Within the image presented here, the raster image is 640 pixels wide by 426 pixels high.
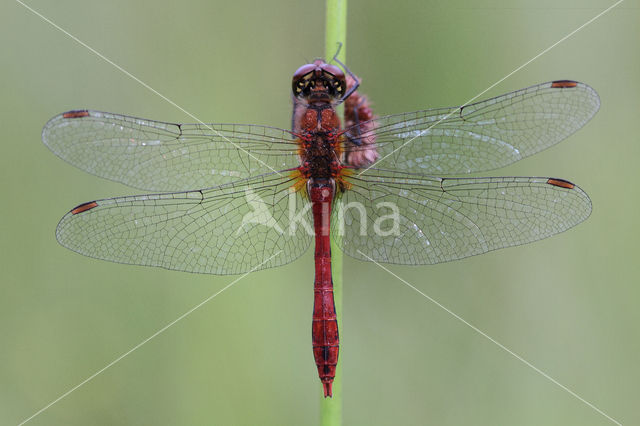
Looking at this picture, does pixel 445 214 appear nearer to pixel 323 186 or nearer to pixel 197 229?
pixel 323 186

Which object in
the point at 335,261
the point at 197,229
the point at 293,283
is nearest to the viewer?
the point at 335,261

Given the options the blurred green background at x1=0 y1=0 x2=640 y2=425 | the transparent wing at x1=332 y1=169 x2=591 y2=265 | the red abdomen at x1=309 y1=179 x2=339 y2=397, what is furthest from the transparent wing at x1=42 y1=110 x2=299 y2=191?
the blurred green background at x1=0 y1=0 x2=640 y2=425

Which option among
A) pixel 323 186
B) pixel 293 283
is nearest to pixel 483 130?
pixel 323 186

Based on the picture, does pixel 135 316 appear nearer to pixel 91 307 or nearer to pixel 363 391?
pixel 91 307

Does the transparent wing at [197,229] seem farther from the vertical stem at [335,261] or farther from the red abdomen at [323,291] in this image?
the vertical stem at [335,261]

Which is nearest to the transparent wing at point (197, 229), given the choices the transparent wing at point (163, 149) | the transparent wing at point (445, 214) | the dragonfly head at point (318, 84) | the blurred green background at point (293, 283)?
the transparent wing at point (163, 149)

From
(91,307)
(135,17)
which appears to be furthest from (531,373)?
(135,17)

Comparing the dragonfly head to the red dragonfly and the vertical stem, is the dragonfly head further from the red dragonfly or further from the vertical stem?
the vertical stem
